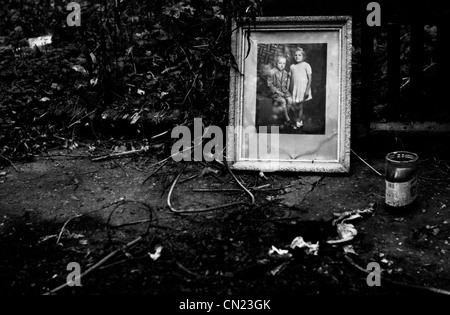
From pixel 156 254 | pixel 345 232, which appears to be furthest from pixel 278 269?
pixel 156 254

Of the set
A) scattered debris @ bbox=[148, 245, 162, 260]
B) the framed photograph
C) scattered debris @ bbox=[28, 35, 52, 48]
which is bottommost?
scattered debris @ bbox=[148, 245, 162, 260]

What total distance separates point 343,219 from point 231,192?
646 mm

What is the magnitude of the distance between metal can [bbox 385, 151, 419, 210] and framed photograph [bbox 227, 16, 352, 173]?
0.45 metres

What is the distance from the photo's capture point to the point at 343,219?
7.17 ft

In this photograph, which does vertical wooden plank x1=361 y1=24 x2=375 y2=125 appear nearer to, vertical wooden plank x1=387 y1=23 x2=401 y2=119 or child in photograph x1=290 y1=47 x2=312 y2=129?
vertical wooden plank x1=387 y1=23 x2=401 y2=119

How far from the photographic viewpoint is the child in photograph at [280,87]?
2.73m

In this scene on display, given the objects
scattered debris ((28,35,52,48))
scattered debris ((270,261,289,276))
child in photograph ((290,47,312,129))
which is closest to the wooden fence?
child in photograph ((290,47,312,129))

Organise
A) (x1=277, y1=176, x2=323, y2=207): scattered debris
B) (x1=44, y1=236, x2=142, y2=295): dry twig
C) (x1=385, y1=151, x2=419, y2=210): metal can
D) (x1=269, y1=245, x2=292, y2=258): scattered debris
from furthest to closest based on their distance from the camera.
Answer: (x1=277, y1=176, x2=323, y2=207): scattered debris
(x1=385, y1=151, x2=419, y2=210): metal can
(x1=269, y1=245, x2=292, y2=258): scattered debris
(x1=44, y1=236, x2=142, y2=295): dry twig

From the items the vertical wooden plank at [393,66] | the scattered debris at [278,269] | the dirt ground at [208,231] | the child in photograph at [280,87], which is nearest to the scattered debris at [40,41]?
the dirt ground at [208,231]

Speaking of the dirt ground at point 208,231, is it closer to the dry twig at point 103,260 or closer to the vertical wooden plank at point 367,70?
the dry twig at point 103,260

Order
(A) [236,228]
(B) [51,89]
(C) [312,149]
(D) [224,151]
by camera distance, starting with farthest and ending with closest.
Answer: (B) [51,89]
(D) [224,151]
(C) [312,149]
(A) [236,228]

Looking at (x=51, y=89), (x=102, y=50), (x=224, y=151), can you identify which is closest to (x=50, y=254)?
→ (x=224, y=151)

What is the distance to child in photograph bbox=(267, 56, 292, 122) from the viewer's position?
273 centimetres

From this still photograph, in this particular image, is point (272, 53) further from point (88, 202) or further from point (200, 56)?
point (88, 202)
